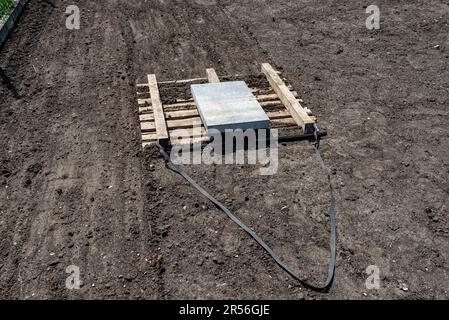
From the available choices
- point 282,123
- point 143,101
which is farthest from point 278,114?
point 143,101

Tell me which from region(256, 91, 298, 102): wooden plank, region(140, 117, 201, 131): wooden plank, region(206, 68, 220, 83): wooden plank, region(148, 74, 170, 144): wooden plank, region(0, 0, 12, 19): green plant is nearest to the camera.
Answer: region(148, 74, 170, 144): wooden plank

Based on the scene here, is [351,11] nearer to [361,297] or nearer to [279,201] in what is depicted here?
[279,201]

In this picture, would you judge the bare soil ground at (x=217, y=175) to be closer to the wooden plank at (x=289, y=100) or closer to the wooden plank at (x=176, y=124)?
the wooden plank at (x=176, y=124)

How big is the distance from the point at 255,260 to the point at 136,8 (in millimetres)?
A: 7847

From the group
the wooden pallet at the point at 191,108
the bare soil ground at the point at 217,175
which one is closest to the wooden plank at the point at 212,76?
the wooden pallet at the point at 191,108

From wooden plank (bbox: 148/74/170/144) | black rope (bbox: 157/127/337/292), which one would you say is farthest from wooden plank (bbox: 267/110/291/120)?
wooden plank (bbox: 148/74/170/144)

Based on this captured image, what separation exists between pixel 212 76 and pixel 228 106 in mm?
1290

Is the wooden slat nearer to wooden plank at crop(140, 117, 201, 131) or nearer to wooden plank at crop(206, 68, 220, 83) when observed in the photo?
wooden plank at crop(140, 117, 201, 131)

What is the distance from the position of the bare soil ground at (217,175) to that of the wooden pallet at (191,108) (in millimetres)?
260

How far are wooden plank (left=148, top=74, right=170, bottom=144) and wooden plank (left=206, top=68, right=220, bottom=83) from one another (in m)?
0.92

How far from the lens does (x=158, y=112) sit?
656 cm

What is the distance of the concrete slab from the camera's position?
612 cm

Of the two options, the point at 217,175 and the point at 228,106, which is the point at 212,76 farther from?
the point at 217,175
